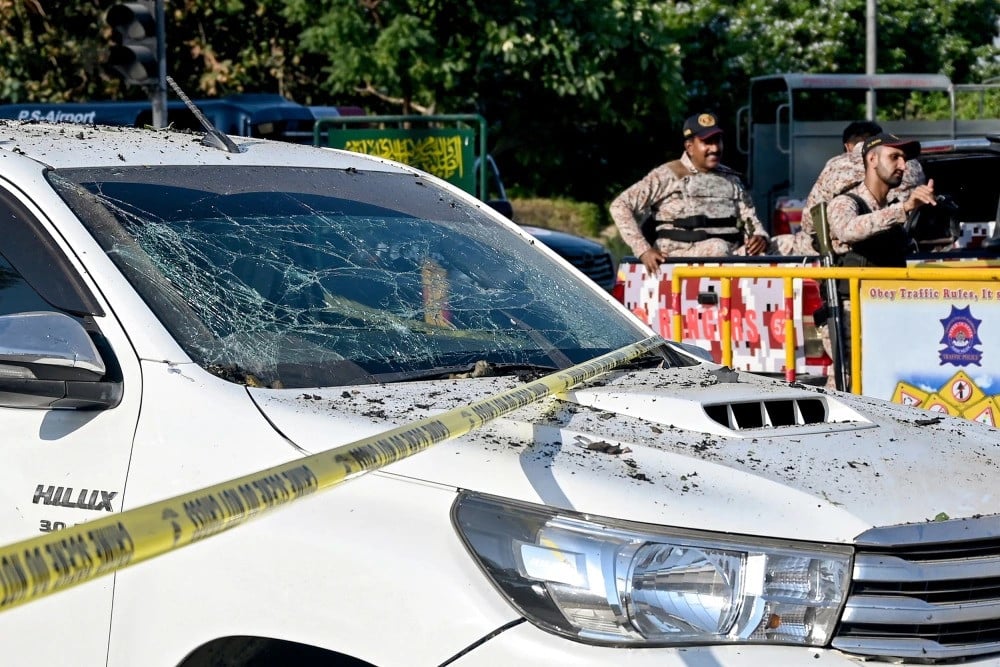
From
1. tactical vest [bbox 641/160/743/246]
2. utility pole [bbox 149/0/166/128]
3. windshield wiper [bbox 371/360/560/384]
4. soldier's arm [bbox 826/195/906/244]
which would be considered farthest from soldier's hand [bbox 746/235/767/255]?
windshield wiper [bbox 371/360/560/384]

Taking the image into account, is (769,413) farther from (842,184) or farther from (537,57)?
(537,57)

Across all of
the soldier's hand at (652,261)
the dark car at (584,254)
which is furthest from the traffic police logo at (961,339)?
the dark car at (584,254)

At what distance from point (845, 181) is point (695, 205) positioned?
92cm

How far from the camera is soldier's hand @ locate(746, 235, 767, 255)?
8469 mm

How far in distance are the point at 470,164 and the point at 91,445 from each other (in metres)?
8.95

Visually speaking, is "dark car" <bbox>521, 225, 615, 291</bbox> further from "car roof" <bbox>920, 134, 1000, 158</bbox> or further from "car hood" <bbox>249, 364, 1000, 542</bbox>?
"car hood" <bbox>249, 364, 1000, 542</bbox>

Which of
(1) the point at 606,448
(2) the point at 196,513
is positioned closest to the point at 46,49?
(1) the point at 606,448

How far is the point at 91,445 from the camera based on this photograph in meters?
2.72

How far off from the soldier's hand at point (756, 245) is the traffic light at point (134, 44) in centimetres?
509

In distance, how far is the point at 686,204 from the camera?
8469mm

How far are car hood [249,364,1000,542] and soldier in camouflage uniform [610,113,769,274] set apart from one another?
5.32 meters

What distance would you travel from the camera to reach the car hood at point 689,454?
2.44 m

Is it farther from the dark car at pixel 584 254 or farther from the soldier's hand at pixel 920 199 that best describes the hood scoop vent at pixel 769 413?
the dark car at pixel 584 254

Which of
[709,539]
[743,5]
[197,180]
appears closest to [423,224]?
[197,180]
